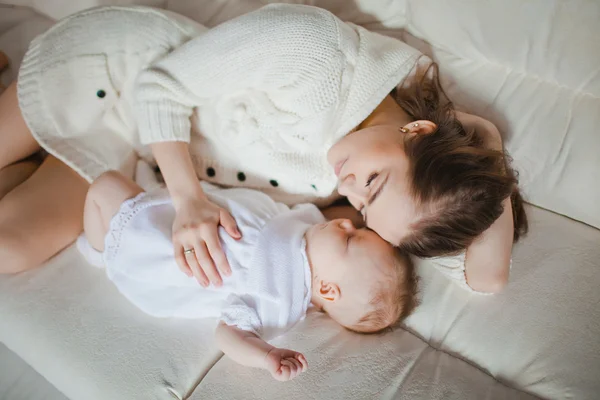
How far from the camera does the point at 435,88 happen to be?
116 centimetres

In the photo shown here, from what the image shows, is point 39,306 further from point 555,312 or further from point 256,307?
point 555,312

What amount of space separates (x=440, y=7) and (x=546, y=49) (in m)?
0.25

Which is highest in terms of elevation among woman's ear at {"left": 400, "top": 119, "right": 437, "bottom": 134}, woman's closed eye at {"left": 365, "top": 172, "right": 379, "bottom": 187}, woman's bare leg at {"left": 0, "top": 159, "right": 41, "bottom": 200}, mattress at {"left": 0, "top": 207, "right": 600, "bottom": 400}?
woman's ear at {"left": 400, "top": 119, "right": 437, "bottom": 134}

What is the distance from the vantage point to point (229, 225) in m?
1.06

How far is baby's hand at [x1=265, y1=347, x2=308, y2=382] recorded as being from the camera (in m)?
0.91

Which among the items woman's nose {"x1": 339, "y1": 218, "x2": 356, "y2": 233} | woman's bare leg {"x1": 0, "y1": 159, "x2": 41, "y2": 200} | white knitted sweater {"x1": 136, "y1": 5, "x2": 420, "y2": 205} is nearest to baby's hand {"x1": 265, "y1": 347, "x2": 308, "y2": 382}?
woman's nose {"x1": 339, "y1": 218, "x2": 356, "y2": 233}

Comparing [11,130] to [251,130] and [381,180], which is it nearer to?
[251,130]

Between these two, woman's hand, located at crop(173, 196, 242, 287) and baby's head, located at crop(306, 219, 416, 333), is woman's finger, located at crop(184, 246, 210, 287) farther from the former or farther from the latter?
baby's head, located at crop(306, 219, 416, 333)

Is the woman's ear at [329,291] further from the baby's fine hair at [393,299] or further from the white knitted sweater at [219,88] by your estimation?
the white knitted sweater at [219,88]

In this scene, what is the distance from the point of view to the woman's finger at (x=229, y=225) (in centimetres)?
106

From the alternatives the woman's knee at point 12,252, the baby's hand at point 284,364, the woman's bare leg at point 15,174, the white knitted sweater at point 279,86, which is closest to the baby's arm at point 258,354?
the baby's hand at point 284,364

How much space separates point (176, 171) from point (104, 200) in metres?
0.18

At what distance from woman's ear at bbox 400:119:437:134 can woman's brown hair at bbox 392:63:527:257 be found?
0.05 feet

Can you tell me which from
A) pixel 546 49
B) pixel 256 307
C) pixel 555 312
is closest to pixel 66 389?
pixel 256 307
